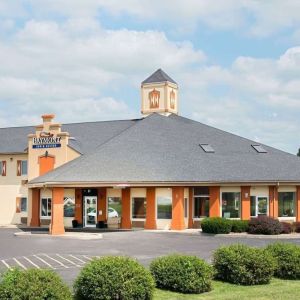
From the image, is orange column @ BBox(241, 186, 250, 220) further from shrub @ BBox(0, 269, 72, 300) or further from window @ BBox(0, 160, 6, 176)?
shrub @ BBox(0, 269, 72, 300)

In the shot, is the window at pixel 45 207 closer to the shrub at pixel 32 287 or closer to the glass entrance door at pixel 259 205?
the glass entrance door at pixel 259 205

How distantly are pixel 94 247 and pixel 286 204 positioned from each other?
17.3 m

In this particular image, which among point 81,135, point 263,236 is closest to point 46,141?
point 81,135

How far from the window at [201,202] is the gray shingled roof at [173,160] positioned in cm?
144

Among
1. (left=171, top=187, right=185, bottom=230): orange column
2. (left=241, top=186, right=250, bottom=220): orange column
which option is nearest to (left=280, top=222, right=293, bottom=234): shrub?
(left=241, top=186, right=250, bottom=220): orange column

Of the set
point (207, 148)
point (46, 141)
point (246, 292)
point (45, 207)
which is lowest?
point (246, 292)

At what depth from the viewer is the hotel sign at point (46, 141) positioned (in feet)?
141

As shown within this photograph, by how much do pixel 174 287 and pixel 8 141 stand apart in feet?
124

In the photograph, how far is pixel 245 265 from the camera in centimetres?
1464

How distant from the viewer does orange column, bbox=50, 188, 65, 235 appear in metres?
35.5

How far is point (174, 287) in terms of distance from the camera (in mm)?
13750

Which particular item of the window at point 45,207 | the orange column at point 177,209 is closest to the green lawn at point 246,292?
the orange column at point 177,209

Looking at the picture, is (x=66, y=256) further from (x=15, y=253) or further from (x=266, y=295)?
(x=266, y=295)

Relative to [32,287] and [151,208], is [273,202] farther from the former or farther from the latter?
[32,287]
